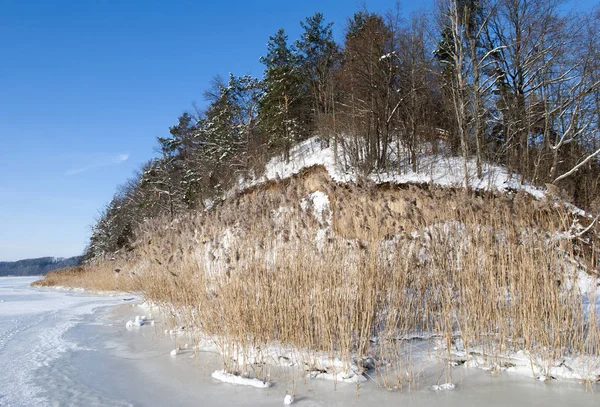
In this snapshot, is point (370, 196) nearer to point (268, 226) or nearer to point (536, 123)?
point (268, 226)

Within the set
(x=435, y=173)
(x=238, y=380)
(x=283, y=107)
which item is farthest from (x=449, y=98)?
(x=238, y=380)

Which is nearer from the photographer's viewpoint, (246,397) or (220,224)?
(246,397)

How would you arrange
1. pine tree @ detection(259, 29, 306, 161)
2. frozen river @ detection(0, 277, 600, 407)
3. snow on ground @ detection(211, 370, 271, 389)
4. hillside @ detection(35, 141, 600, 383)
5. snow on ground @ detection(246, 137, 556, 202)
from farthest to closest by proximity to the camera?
1. pine tree @ detection(259, 29, 306, 161)
2. snow on ground @ detection(246, 137, 556, 202)
3. hillside @ detection(35, 141, 600, 383)
4. snow on ground @ detection(211, 370, 271, 389)
5. frozen river @ detection(0, 277, 600, 407)

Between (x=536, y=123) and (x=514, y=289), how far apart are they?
14049 millimetres

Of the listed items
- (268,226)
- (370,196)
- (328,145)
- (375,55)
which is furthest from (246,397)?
(328,145)

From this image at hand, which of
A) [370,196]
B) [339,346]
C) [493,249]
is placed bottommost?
[339,346]

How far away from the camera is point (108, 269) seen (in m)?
14.2

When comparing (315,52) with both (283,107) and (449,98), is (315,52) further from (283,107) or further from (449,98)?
(449,98)

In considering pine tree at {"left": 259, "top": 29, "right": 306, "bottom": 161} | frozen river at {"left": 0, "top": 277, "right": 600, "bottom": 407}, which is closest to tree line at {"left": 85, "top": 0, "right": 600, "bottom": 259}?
pine tree at {"left": 259, "top": 29, "right": 306, "bottom": 161}

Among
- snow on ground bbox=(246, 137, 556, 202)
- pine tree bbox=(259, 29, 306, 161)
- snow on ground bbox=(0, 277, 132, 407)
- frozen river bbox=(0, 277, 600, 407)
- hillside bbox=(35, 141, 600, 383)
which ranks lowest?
frozen river bbox=(0, 277, 600, 407)

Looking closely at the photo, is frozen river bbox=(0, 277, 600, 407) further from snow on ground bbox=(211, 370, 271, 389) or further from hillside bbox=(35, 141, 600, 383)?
hillside bbox=(35, 141, 600, 383)

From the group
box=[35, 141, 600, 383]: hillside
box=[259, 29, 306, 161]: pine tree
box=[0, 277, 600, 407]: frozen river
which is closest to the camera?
box=[0, 277, 600, 407]: frozen river

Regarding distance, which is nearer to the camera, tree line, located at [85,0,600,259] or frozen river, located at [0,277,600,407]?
frozen river, located at [0,277,600,407]

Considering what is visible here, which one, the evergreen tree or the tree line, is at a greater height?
the evergreen tree
